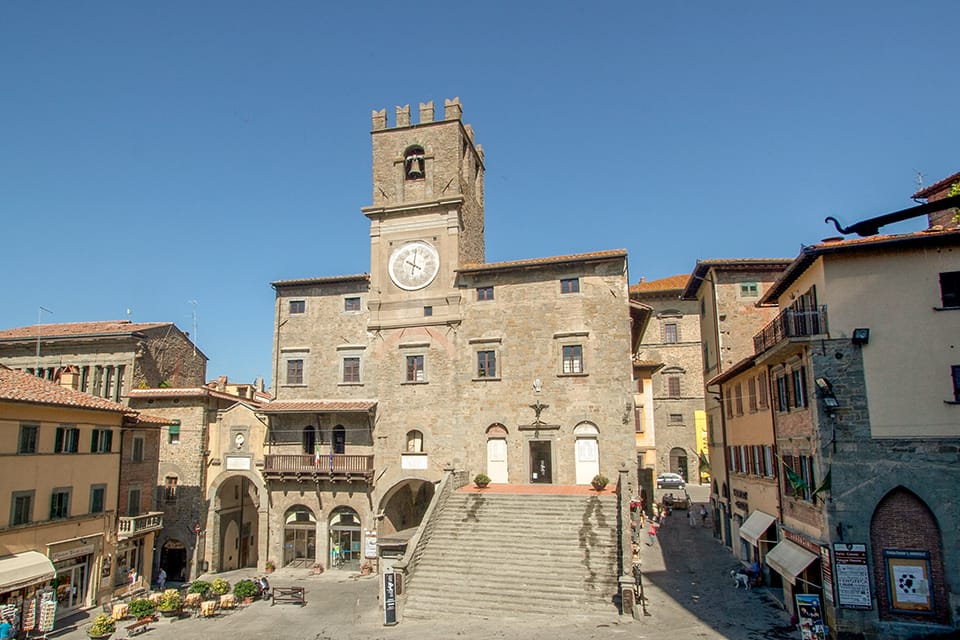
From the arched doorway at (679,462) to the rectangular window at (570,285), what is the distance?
3277 cm

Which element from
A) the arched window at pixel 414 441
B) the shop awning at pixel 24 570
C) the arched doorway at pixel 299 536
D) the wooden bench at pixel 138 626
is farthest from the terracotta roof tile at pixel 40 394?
the arched window at pixel 414 441

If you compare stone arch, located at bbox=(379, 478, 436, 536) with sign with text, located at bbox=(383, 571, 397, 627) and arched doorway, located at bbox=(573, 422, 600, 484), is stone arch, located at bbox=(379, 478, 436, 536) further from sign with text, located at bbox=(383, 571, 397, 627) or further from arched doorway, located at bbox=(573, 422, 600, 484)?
sign with text, located at bbox=(383, 571, 397, 627)

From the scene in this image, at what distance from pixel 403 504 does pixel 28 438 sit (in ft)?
59.9

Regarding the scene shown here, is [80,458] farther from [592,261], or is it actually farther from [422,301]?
[592,261]

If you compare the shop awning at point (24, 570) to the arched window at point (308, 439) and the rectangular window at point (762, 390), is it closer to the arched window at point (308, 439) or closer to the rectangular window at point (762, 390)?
the arched window at point (308, 439)

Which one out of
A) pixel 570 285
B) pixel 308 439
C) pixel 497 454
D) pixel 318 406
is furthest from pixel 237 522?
pixel 570 285

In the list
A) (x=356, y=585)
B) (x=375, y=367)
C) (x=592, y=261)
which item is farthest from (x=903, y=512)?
(x=375, y=367)

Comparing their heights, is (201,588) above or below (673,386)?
below

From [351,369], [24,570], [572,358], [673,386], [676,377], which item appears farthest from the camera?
[673,386]

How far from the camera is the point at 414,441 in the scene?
34375mm

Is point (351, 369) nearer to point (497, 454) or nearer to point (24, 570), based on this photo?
point (497, 454)

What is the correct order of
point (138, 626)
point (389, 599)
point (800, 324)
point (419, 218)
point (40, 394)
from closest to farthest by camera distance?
1. point (800, 324)
2. point (389, 599)
3. point (138, 626)
4. point (40, 394)
5. point (419, 218)

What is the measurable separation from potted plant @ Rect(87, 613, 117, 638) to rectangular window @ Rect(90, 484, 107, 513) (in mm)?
7178

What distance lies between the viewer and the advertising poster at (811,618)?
18.1m
